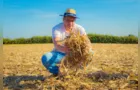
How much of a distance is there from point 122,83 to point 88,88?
Result: 0.46 meters

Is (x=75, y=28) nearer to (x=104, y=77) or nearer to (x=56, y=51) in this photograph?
(x=56, y=51)

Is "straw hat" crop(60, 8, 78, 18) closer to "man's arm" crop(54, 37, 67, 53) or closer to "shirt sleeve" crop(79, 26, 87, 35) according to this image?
"shirt sleeve" crop(79, 26, 87, 35)

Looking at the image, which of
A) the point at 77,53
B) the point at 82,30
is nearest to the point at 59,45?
the point at 77,53

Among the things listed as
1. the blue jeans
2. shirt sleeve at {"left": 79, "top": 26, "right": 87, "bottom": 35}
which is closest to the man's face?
shirt sleeve at {"left": 79, "top": 26, "right": 87, "bottom": 35}

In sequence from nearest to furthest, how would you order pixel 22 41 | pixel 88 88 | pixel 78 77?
pixel 88 88 → pixel 78 77 → pixel 22 41

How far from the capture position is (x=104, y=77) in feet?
13.0

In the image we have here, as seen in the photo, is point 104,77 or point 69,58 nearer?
point 69,58

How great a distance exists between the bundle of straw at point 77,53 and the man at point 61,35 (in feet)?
0.25

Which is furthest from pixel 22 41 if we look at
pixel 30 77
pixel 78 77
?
pixel 78 77

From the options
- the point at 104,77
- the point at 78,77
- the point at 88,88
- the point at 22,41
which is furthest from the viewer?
the point at 22,41

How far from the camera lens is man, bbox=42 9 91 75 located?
11.8 feet

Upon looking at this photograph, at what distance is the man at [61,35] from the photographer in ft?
11.8

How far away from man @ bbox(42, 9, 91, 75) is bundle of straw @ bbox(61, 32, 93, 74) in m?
0.08

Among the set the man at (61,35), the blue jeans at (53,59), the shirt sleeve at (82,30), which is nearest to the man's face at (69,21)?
the man at (61,35)
